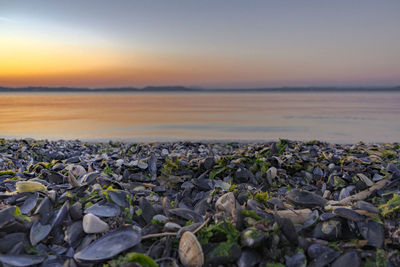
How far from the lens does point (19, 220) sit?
2.05 m

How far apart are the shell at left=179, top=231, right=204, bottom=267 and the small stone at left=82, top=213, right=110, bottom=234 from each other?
22.3 inches

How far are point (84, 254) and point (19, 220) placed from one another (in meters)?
0.59

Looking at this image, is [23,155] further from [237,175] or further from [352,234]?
[352,234]

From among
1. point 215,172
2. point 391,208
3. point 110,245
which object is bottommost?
point 215,172

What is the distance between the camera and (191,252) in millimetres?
1752

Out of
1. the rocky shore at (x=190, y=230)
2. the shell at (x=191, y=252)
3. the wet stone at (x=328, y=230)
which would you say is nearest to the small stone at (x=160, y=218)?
the rocky shore at (x=190, y=230)

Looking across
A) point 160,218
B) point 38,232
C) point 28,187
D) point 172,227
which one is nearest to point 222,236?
point 172,227

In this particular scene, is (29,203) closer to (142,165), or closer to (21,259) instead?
(21,259)

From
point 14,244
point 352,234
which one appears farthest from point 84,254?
point 352,234

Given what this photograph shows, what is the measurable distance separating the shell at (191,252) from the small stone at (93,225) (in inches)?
22.3

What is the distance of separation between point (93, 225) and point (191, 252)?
0.70m

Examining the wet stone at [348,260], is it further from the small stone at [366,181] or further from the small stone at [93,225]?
the small stone at [366,181]

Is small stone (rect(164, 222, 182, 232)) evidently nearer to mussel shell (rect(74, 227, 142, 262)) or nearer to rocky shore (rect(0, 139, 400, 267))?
rocky shore (rect(0, 139, 400, 267))

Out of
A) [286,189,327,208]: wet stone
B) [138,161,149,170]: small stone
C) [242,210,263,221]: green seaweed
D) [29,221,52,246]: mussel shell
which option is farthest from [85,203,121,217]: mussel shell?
[138,161,149,170]: small stone
